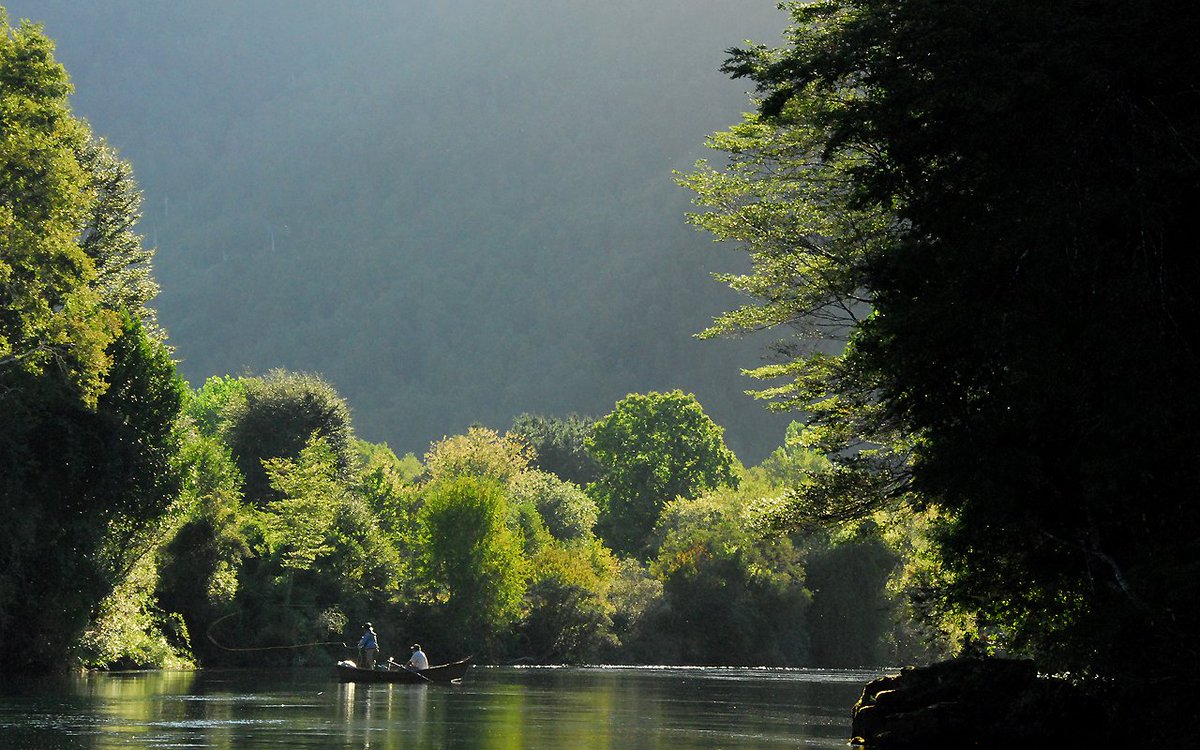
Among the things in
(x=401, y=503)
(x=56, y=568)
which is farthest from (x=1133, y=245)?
(x=401, y=503)

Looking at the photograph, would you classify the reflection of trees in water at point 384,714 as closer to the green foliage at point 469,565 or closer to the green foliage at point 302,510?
the green foliage at point 302,510

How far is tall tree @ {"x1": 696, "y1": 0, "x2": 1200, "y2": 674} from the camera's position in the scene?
70.6 ft

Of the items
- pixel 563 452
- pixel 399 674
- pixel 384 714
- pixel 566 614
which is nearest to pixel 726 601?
pixel 566 614

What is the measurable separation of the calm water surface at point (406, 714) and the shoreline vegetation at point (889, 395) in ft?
14.9

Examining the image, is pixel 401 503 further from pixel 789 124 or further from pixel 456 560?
pixel 789 124

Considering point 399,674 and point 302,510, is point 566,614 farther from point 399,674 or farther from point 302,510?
point 399,674

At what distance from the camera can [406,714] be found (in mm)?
37344

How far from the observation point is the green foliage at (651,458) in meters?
126

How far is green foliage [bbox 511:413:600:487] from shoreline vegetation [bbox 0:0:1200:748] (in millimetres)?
80750

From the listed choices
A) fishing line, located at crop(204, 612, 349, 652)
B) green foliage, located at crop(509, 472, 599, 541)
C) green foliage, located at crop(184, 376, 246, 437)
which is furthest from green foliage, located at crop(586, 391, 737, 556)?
fishing line, located at crop(204, 612, 349, 652)

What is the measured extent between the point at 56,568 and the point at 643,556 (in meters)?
66.5

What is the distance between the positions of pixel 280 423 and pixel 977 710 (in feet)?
214

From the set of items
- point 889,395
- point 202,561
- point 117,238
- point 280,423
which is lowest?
point 202,561

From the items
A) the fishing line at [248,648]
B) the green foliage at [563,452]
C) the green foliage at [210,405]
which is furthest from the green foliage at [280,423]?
the green foliage at [563,452]
